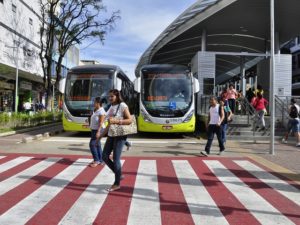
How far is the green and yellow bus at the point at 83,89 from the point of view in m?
19.1

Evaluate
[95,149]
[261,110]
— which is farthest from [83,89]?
[95,149]

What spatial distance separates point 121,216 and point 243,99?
14949 millimetres

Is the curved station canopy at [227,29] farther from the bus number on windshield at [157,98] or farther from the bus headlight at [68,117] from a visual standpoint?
the bus headlight at [68,117]

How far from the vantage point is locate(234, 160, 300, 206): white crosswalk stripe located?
7594mm

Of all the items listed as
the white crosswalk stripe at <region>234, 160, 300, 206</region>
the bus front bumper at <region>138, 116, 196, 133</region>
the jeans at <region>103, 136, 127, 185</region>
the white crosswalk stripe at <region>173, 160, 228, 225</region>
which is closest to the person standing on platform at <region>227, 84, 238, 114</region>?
the bus front bumper at <region>138, 116, 196, 133</region>

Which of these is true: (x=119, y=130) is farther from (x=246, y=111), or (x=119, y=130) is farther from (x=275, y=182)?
(x=246, y=111)

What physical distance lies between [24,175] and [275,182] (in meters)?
5.24

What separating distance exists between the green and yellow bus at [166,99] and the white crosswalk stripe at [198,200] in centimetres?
850

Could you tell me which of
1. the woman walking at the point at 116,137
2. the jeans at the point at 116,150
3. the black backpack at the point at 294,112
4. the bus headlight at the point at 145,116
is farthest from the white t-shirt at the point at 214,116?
the bus headlight at the point at 145,116

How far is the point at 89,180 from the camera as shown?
343 inches

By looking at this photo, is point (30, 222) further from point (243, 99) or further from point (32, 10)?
point (32, 10)

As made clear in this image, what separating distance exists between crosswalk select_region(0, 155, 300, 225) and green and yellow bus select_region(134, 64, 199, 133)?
752cm

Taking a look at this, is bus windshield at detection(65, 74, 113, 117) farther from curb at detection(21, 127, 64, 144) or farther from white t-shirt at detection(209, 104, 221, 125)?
white t-shirt at detection(209, 104, 221, 125)

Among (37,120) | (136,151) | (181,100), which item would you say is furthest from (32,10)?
(136,151)
